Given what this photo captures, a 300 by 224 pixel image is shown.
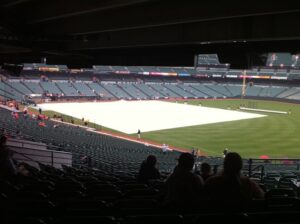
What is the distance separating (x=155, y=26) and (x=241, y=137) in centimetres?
2888

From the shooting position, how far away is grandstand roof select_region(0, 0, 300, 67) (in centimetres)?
881

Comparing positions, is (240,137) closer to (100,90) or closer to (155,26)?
(155,26)

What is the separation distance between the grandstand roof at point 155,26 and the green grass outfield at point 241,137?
1821 centimetres

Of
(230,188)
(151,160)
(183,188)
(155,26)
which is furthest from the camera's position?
(155,26)

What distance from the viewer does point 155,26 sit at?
461 inches

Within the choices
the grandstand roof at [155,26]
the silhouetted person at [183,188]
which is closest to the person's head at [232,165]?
the silhouetted person at [183,188]

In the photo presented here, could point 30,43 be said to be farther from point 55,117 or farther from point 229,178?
point 55,117

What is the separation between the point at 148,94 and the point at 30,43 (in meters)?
73.2

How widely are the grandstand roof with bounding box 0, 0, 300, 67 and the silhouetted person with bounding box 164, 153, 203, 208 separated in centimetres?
357

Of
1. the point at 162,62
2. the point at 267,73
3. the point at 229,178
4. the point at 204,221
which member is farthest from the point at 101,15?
the point at 267,73

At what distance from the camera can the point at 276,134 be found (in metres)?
41.2

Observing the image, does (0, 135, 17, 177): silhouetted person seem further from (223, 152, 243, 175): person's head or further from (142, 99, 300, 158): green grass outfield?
(142, 99, 300, 158): green grass outfield

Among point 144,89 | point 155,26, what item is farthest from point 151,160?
point 144,89

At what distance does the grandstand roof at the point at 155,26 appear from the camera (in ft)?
28.9
